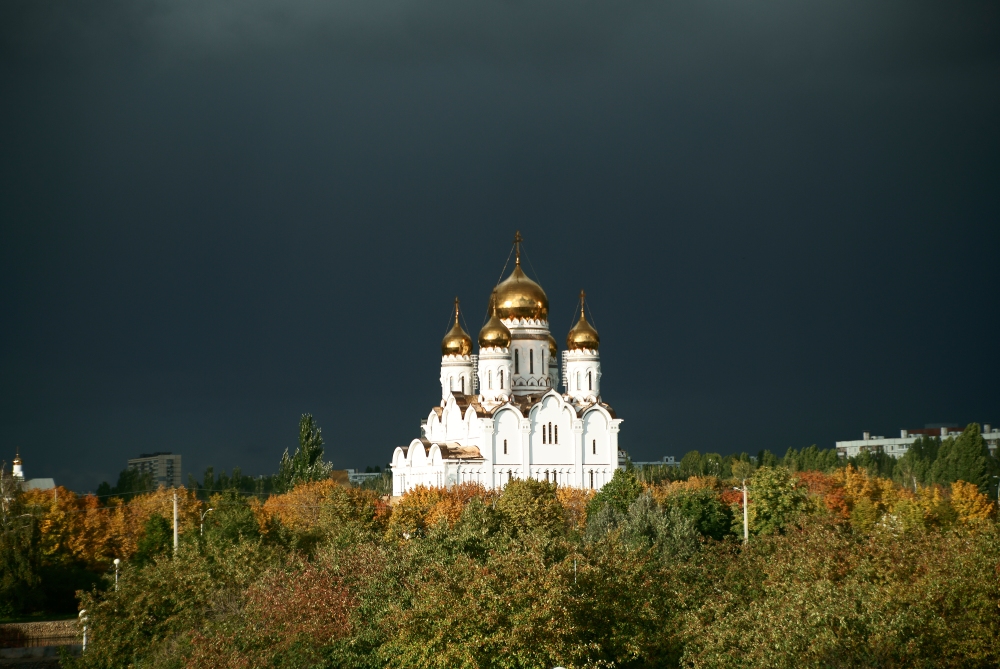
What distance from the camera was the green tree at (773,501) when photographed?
44.7m

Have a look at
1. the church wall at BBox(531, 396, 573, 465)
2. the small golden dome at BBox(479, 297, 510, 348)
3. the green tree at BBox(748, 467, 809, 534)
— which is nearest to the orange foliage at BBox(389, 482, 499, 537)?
the church wall at BBox(531, 396, 573, 465)

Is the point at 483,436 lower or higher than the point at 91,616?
higher

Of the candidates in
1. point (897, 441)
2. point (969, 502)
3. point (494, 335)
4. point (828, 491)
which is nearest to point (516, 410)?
point (494, 335)

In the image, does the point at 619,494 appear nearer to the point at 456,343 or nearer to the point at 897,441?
the point at 456,343

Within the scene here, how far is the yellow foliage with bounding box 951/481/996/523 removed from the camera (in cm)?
4966

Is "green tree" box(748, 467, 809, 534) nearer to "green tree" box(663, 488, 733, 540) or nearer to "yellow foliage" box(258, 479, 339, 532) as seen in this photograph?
"green tree" box(663, 488, 733, 540)

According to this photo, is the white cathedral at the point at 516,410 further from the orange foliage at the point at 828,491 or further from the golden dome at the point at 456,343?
the orange foliage at the point at 828,491

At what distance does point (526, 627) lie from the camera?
22.3 metres

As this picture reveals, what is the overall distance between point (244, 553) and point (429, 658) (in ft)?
37.0

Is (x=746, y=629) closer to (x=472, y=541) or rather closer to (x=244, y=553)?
(x=472, y=541)

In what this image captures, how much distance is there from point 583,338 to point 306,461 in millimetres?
14800

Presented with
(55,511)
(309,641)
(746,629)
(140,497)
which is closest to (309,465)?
(140,497)

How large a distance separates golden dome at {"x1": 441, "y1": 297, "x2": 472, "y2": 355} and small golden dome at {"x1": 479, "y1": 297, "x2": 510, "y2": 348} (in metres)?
2.88

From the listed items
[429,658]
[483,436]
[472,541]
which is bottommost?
[429,658]
